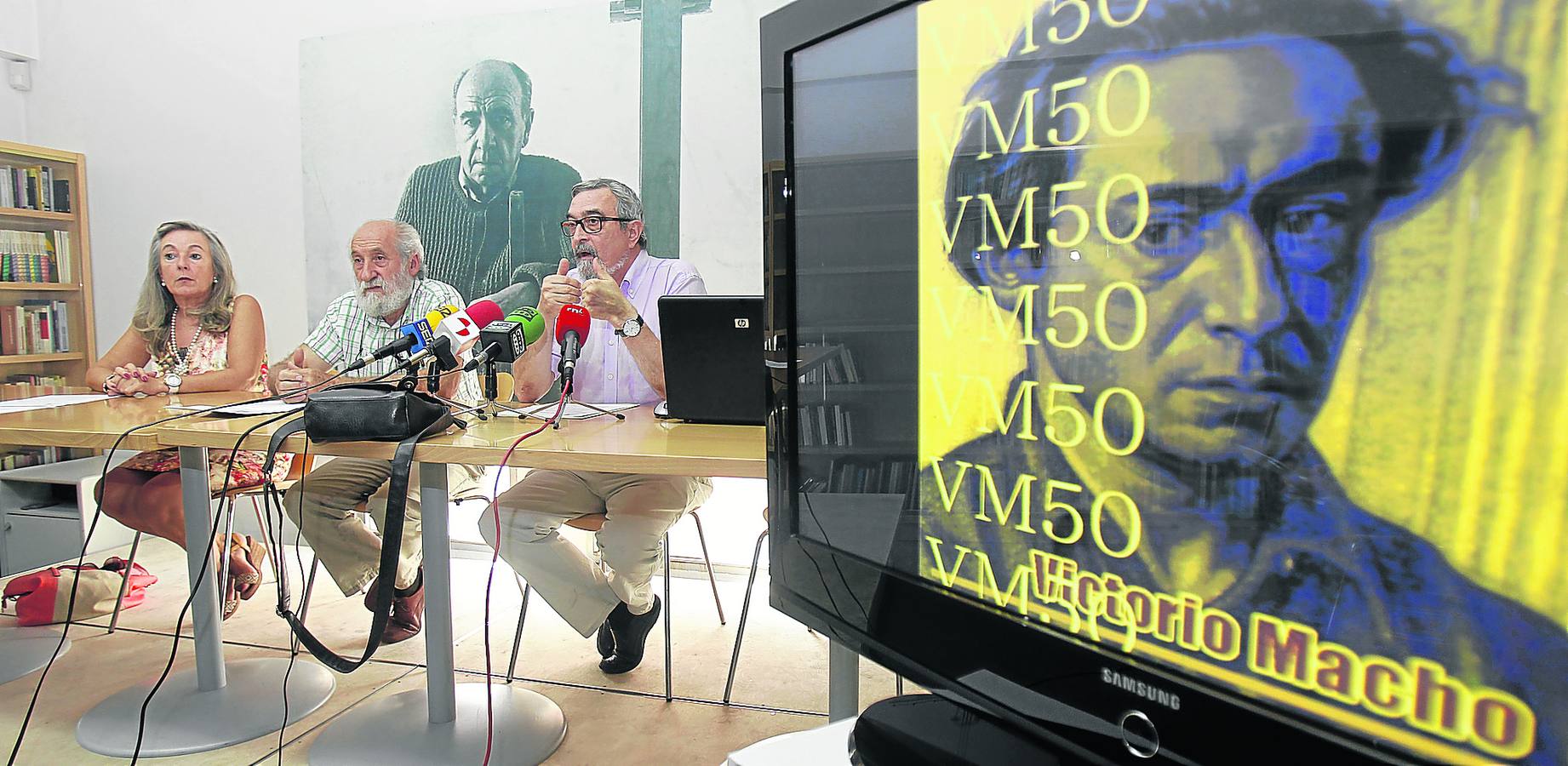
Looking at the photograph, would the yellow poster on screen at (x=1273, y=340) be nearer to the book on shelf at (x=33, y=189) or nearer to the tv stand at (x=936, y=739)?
the tv stand at (x=936, y=739)

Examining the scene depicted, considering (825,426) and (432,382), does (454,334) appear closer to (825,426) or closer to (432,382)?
(432,382)

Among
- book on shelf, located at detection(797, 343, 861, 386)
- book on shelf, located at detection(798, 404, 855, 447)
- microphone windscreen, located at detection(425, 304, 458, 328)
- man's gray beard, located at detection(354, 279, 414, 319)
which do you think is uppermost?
man's gray beard, located at detection(354, 279, 414, 319)

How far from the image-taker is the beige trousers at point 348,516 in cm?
252

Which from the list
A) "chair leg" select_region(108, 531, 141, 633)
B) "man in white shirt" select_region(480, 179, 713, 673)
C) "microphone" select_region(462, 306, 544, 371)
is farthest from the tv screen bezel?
"chair leg" select_region(108, 531, 141, 633)

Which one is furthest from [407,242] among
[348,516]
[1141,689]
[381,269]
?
[1141,689]

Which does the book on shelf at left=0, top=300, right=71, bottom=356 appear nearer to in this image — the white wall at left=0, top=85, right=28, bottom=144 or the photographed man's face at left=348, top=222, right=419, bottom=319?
the white wall at left=0, top=85, right=28, bottom=144

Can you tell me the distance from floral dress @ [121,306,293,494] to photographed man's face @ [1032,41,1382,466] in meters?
2.49

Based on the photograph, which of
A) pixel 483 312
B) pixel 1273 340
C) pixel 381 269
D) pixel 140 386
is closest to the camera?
pixel 1273 340

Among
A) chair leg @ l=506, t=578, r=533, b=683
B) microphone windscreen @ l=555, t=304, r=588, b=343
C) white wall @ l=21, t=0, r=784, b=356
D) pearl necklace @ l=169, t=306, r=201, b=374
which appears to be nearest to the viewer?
microphone windscreen @ l=555, t=304, r=588, b=343

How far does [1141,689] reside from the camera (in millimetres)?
644

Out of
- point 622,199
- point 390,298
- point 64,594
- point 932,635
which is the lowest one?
point 64,594

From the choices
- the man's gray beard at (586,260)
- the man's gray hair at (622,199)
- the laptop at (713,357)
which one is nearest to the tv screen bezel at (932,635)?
the laptop at (713,357)

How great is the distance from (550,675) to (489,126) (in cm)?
221

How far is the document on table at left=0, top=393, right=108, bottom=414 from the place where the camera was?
2354 millimetres
